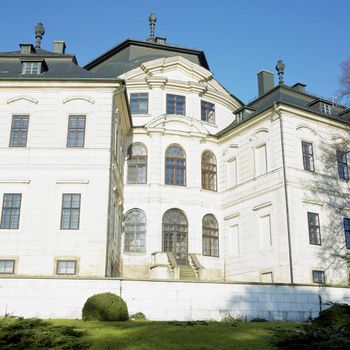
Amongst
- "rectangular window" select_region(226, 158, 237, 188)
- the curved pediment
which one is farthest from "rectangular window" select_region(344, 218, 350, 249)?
the curved pediment

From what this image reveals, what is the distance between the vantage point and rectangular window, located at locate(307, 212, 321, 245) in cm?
2819

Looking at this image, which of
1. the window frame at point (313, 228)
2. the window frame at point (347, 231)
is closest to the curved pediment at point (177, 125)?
the window frame at point (313, 228)

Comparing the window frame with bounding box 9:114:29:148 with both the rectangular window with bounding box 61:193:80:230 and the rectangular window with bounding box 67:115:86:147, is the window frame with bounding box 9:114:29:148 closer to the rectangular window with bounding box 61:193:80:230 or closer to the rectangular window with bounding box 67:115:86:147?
the rectangular window with bounding box 67:115:86:147

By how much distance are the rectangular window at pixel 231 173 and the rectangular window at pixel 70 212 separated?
11.7 metres

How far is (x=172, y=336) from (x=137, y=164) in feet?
68.2

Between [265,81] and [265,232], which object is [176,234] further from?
[265,81]

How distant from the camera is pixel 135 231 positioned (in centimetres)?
3180

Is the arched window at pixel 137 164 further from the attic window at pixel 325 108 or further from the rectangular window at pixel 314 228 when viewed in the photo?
the attic window at pixel 325 108

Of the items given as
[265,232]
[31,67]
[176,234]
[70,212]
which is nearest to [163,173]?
[176,234]

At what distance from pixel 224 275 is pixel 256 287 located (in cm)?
1137

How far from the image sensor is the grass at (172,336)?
477 inches

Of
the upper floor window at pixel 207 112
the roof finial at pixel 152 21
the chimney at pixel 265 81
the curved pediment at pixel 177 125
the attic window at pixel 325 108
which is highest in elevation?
the roof finial at pixel 152 21

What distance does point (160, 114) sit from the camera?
34.5 m

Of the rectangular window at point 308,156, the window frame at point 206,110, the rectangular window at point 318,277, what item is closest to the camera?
the rectangular window at point 318,277
